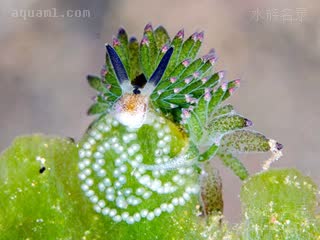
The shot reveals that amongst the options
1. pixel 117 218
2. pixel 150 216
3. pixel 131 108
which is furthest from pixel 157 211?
pixel 131 108

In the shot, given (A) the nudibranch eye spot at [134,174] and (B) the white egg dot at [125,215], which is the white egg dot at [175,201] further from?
(B) the white egg dot at [125,215]

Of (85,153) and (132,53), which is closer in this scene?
(85,153)

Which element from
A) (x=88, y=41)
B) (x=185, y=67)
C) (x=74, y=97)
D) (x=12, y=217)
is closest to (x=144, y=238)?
(x=12, y=217)

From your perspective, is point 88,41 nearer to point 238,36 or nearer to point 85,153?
point 238,36

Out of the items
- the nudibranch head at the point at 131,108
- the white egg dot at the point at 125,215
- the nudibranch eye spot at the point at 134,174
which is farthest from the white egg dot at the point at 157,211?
the nudibranch head at the point at 131,108

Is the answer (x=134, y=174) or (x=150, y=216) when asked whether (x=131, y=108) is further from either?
(x=150, y=216)

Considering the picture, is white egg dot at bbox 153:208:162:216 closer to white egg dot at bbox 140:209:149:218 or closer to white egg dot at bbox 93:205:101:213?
white egg dot at bbox 140:209:149:218

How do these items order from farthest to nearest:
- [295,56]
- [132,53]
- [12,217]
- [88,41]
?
[88,41]
[295,56]
[132,53]
[12,217]
